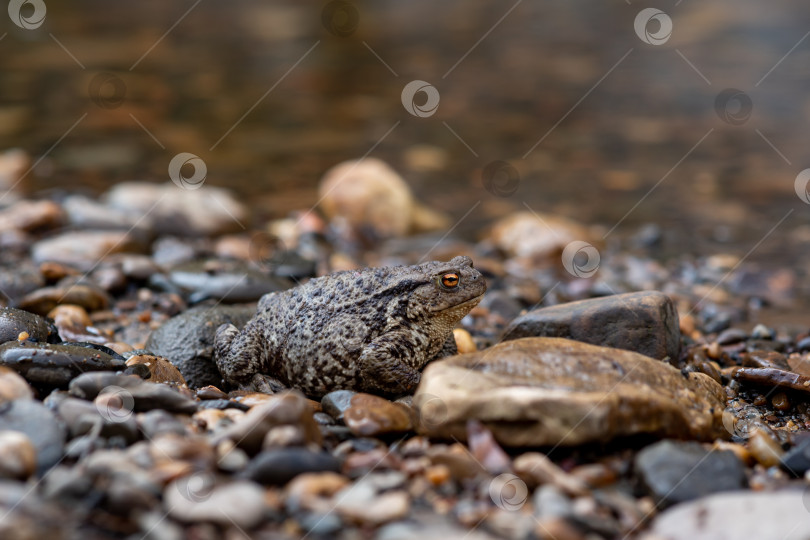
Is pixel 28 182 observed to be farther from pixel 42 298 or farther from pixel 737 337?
pixel 737 337

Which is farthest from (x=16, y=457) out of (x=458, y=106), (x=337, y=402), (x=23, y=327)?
(x=458, y=106)

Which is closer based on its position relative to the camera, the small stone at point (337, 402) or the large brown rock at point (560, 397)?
the large brown rock at point (560, 397)

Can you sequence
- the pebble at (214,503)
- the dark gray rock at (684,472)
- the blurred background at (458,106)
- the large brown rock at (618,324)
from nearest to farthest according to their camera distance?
the pebble at (214,503)
the dark gray rock at (684,472)
the large brown rock at (618,324)
the blurred background at (458,106)

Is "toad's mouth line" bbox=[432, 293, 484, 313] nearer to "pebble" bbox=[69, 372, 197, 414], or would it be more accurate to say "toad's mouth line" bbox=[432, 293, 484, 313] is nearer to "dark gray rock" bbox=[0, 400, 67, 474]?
"pebble" bbox=[69, 372, 197, 414]

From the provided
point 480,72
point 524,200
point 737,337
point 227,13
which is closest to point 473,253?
point 524,200

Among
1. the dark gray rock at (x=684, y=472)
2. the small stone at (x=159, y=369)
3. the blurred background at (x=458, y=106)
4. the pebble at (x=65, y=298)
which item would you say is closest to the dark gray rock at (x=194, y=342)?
Result: the small stone at (x=159, y=369)

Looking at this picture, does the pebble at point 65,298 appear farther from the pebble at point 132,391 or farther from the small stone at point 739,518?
the small stone at point 739,518
